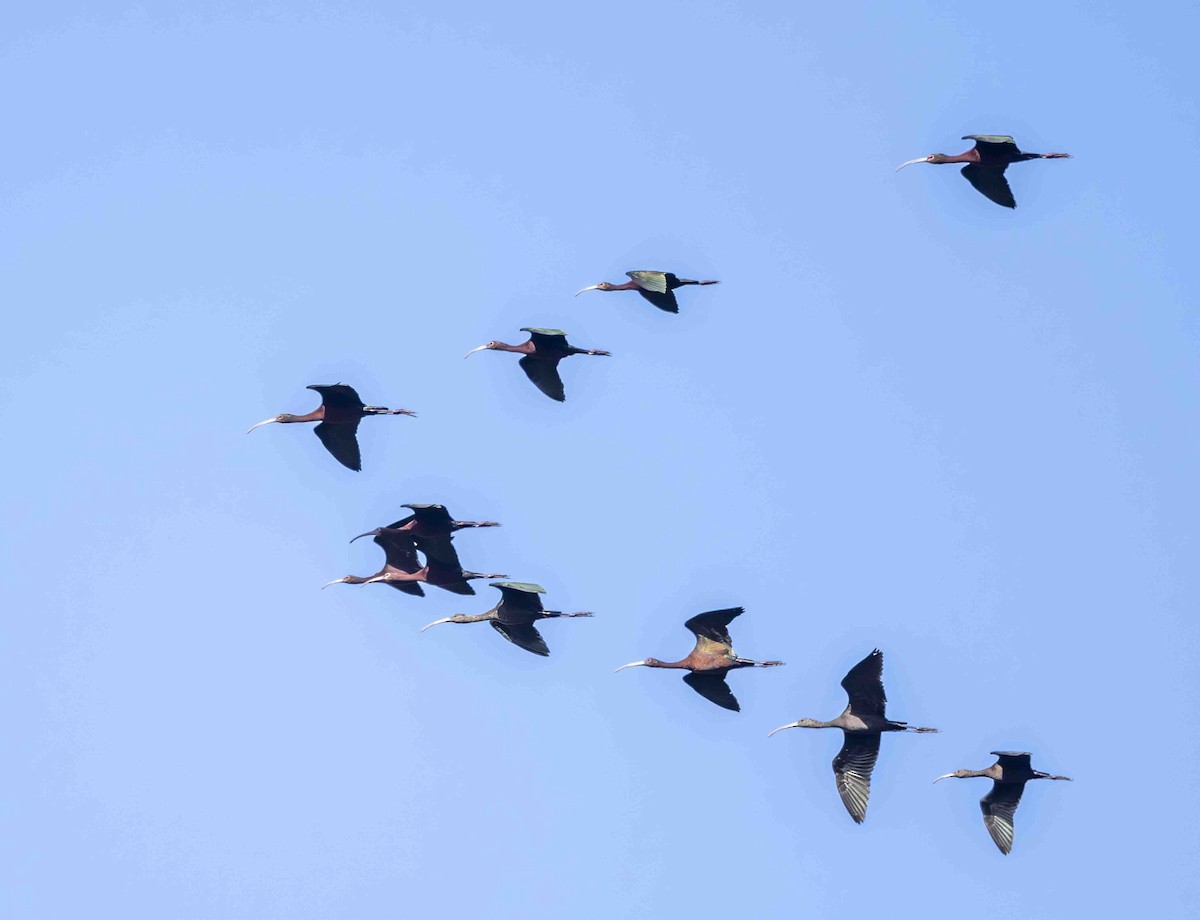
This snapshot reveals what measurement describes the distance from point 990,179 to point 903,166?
7.14 ft

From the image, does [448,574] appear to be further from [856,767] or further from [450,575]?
[856,767]

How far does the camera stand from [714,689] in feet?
176


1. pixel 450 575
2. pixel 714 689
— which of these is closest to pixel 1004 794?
pixel 714 689

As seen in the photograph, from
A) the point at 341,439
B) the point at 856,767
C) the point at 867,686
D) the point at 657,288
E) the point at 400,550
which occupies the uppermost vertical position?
the point at 657,288

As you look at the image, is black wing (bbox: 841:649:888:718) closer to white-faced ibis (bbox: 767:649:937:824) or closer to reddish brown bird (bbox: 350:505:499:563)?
white-faced ibis (bbox: 767:649:937:824)

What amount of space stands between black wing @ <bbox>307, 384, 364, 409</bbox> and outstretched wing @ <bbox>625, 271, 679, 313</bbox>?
6.62 m

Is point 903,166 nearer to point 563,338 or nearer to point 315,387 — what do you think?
point 563,338

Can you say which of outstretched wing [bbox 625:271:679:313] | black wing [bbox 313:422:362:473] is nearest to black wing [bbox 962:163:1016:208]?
outstretched wing [bbox 625:271:679:313]

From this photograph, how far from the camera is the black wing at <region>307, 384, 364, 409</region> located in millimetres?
54844

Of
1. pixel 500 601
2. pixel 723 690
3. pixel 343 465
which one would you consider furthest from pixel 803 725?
pixel 343 465

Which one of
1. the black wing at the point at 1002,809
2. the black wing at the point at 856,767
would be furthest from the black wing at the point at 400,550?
the black wing at the point at 1002,809

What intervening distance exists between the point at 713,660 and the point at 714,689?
32.5 inches

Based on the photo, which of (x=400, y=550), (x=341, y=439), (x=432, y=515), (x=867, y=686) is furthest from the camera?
(x=400, y=550)

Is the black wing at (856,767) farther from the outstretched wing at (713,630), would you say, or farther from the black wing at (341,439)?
the black wing at (341,439)
